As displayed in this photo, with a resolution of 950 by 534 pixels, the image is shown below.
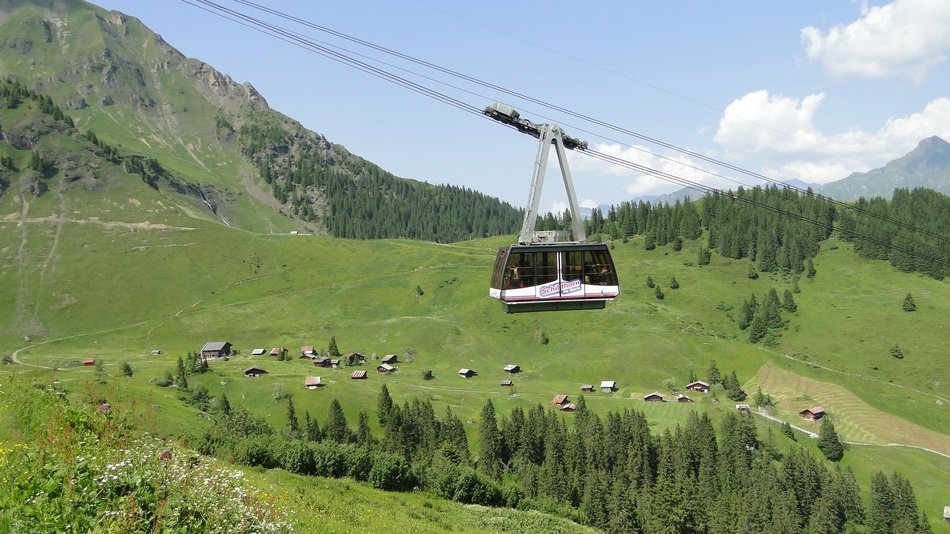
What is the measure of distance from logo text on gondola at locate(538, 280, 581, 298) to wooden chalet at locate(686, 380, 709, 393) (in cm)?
14772

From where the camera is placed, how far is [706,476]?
4754 inches

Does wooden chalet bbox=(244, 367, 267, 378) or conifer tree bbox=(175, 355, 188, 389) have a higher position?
conifer tree bbox=(175, 355, 188, 389)

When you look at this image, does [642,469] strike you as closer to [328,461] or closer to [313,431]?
[313,431]

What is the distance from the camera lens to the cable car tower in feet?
141

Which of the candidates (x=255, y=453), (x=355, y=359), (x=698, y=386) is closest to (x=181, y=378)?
(x=355, y=359)

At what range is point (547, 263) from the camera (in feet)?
145

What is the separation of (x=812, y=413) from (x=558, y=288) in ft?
468

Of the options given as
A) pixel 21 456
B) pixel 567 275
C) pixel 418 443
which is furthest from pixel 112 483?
pixel 418 443

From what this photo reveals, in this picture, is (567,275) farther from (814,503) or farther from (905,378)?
(905,378)

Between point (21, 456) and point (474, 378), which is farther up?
point (21, 456)

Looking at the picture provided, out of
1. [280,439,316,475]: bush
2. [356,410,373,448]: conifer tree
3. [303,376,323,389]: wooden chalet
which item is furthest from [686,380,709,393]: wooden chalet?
[280,439,316,475]: bush

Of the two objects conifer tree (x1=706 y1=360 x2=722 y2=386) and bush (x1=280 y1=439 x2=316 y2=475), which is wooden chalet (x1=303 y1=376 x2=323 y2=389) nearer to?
bush (x1=280 y1=439 x2=316 y2=475)

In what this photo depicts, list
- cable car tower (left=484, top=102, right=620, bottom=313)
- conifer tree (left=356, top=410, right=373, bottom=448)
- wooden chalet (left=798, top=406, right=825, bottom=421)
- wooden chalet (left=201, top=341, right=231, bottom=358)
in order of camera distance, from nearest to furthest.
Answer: cable car tower (left=484, top=102, right=620, bottom=313), conifer tree (left=356, top=410, right=373, bottom=448), wooden chalet (left=798, top=406, right=825, bottom=421), wooden chalet (left=201, top=341, right=231, bottom=358)

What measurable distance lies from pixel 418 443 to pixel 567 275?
91.5 m
